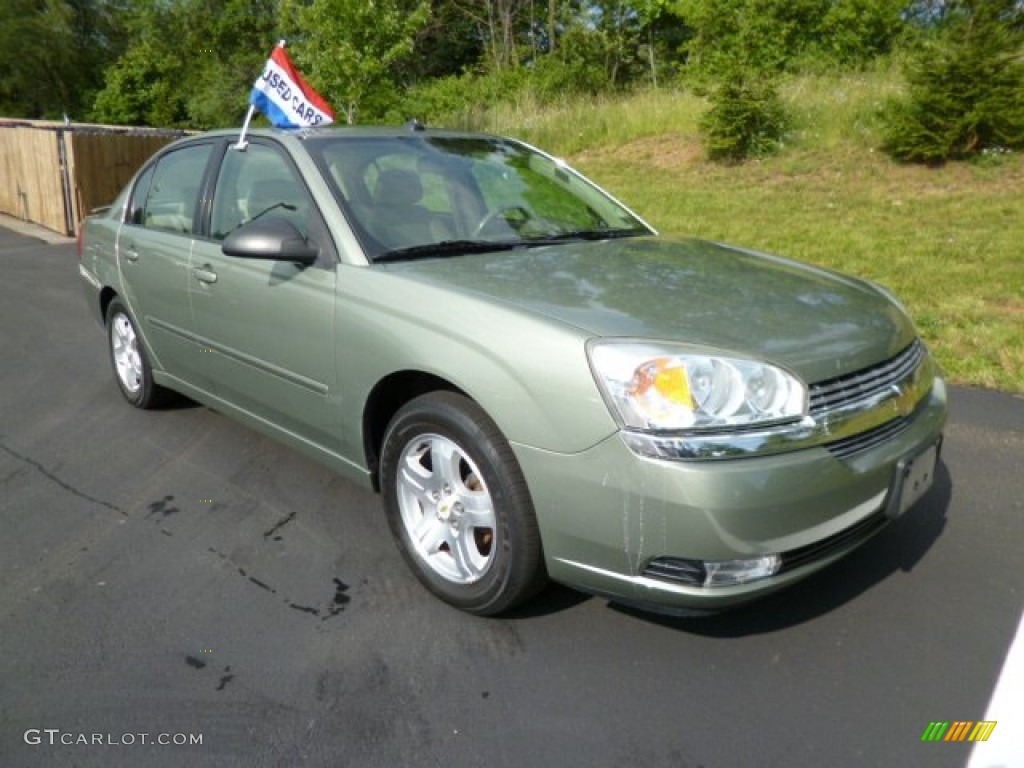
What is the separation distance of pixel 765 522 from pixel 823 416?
364mm

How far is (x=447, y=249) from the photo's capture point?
3.19 m

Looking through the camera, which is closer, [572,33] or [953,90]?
[953,90]

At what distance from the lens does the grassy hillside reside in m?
6.45

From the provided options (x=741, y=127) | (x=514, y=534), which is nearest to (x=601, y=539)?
(x=514, y=534)

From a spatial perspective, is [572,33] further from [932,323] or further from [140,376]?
[140,376]

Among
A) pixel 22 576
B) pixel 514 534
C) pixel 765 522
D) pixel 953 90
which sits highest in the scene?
pixel 953 90

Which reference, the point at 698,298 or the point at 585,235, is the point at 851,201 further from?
the point at 698,298

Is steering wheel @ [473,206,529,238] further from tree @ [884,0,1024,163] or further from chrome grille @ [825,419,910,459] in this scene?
tree @ [884,0,1024,163]

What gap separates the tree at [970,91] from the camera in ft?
34.9

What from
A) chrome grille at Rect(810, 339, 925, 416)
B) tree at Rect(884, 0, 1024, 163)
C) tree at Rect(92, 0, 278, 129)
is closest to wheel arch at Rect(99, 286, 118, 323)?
chrome grille at Rect(810, 339, 925, 416)

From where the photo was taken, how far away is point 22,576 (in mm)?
3113

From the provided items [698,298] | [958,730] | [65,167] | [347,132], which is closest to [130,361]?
[347,132]

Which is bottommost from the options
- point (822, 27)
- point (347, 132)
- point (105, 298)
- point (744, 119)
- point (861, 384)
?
point (105, 298)

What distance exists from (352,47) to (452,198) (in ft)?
45.0
